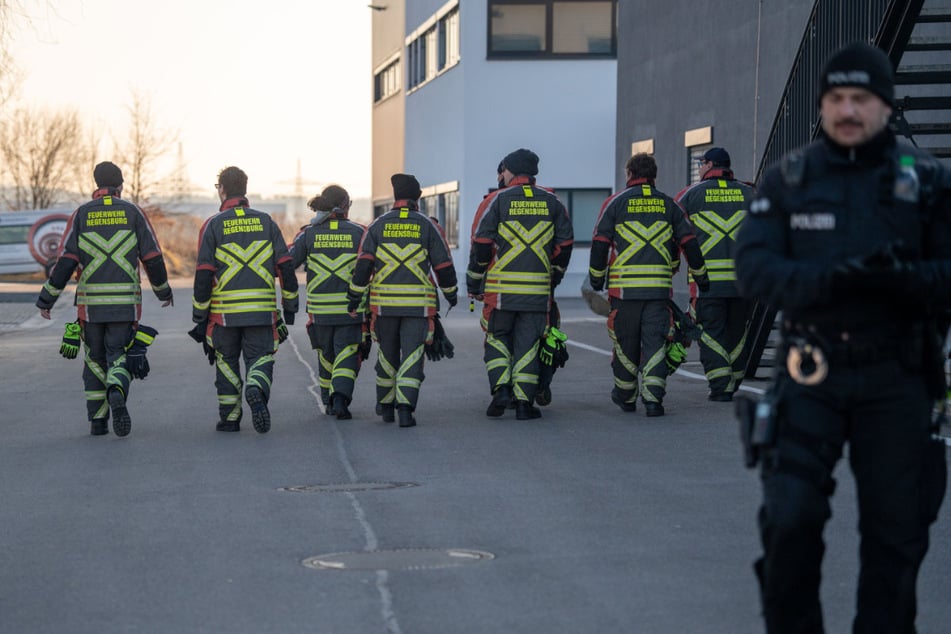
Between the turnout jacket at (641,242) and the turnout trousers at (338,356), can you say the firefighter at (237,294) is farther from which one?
the turnout jacket at (641,242)

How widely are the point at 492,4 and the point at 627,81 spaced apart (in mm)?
13051

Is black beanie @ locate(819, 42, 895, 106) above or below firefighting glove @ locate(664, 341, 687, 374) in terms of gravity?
above

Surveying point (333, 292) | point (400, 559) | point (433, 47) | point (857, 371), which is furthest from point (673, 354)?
point (433, 47)

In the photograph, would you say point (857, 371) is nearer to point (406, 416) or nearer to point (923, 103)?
point (406, 416)

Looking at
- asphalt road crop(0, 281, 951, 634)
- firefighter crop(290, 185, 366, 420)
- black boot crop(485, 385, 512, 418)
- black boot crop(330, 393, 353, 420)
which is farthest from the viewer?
firefighter crop(290, 185, 366, 420)

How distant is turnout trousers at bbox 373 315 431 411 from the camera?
468 inches

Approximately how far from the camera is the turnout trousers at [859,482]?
4.70m

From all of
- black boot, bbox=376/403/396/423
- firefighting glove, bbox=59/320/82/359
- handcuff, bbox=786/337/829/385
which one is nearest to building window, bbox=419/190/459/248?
black boot, bbox=376/403/396/423

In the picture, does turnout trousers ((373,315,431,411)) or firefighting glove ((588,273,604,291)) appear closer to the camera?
turnout trousers ((373,315,431,411))

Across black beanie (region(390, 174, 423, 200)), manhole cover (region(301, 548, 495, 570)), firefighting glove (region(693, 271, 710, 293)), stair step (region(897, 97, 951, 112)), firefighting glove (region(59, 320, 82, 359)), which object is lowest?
manhole cover (region(301, 548, 495, 570))

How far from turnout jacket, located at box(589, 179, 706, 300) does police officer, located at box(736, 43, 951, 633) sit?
293 inches

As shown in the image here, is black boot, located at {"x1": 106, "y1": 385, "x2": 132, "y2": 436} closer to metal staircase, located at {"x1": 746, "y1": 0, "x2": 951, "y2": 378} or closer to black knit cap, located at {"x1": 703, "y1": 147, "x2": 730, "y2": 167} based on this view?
black knit cap, located at {"x1": 703, "y1": 147, "x2": 730, "y2": 167}

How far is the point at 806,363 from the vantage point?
4.76 metres

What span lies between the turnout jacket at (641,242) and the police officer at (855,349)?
293 inches
